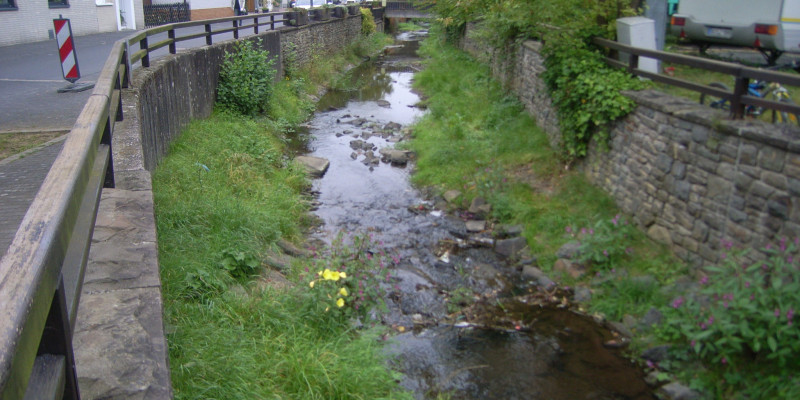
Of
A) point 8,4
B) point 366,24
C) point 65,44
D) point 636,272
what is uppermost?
point 8,4

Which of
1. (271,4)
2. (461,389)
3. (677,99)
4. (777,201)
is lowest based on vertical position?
(461,389)

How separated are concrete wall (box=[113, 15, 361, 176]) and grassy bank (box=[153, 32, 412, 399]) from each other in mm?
387

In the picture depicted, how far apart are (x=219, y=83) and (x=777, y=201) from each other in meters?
10.5

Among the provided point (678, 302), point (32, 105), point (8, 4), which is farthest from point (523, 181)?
point (8, 4)

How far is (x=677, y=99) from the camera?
7527 millimetres

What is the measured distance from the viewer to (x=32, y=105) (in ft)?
31.2

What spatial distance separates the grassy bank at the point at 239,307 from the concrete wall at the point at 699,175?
358 cm

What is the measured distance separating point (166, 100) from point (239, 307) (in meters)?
4.66

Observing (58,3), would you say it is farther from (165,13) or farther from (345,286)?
(345,286)

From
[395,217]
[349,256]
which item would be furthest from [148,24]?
[349,256]

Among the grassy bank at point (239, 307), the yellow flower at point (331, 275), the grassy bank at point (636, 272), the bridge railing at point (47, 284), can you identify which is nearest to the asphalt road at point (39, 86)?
the grassy bank at point (239, 307)

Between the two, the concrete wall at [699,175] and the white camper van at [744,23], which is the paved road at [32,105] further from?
the white camper van at [744,23]

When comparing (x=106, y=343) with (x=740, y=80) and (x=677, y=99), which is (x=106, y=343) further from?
(x=677, y=99)

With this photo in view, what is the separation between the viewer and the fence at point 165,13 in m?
28.4
